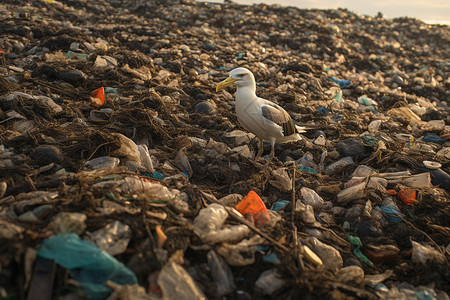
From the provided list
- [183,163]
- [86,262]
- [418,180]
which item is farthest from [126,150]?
[418,180]

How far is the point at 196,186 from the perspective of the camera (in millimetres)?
2605

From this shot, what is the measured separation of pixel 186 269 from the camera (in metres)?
1.77

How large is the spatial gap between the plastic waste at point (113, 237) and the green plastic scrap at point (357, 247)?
5.76 feet

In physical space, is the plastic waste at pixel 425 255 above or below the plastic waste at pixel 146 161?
above

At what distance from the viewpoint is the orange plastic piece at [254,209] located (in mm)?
2307

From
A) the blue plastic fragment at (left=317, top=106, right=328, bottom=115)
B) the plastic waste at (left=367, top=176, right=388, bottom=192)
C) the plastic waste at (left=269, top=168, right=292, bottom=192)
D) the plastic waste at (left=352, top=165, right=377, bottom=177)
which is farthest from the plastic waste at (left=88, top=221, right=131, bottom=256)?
the blue plastic fragment at (left=317, top=106, right=328, bottom=115)

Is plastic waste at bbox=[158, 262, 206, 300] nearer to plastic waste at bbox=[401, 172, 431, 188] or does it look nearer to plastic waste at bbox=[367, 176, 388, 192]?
plastic waste at bbox=[367, 176, 388, 192]

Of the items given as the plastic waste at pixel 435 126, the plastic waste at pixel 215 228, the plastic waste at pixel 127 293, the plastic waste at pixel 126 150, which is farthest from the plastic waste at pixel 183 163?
the plastic waste at pixel 435 126

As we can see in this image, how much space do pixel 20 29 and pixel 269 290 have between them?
7516 millimetres

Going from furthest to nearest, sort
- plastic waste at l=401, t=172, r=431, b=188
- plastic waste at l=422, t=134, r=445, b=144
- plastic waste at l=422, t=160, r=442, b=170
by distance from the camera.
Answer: plastic waste at l=422, t=134, r=445, b=144 < plastic waste at l=422, t=160, r=442, b=170 < plastic waste at l=401, t=172, r=431, b=188

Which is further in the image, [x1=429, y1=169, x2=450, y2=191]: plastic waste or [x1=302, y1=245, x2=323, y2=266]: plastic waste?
[x1=429, y1=169, x2=450, y2=191]: plastic waste

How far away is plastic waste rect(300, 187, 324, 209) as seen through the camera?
2.92 metres

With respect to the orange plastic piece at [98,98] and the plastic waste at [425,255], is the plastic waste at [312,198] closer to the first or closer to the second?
the plastic waste at [425,255]

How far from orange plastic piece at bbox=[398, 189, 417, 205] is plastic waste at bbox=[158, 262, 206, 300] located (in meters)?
2.42
